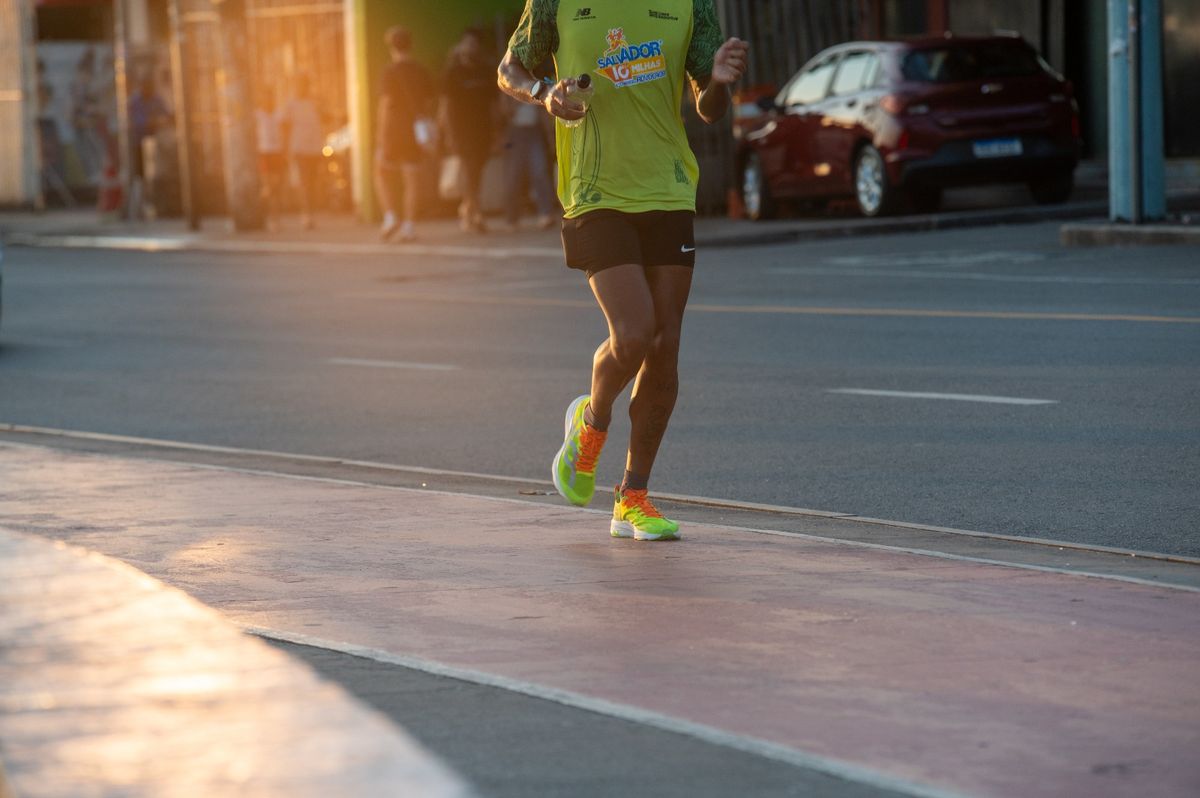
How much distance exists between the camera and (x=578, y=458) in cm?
769

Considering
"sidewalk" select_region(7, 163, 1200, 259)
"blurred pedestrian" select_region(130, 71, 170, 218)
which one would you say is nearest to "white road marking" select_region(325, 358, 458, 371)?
"sidewalk" select_region(7, 163, 1200, 259)

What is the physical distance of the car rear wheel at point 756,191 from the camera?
85.6ft

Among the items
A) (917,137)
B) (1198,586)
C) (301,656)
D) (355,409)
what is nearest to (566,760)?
(301,656)

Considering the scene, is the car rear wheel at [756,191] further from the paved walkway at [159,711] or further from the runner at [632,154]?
the paved walkway at [159,711]

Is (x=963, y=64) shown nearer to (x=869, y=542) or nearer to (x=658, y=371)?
(x=658, y=371)

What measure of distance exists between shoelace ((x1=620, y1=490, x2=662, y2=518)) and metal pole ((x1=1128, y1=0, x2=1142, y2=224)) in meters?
13.2

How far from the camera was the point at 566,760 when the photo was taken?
177 inches

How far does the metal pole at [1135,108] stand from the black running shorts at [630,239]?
13151 mm

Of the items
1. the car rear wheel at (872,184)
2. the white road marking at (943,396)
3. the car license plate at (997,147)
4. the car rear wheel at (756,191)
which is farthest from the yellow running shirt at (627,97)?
the car rear wheel at (756,191)

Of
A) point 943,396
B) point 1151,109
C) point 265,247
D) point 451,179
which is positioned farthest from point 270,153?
point 943,396

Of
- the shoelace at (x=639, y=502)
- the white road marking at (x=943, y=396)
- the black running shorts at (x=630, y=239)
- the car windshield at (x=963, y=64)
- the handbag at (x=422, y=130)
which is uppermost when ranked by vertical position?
the car windshield at (x=963, y=64)

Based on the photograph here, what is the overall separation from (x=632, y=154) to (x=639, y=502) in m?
1.08

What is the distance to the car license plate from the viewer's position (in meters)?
23.3

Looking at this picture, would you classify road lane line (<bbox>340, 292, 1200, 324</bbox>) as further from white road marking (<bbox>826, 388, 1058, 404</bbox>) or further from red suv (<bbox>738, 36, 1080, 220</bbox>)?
red suv (<bbox>738, 36, 1080, 220</bbox>)
